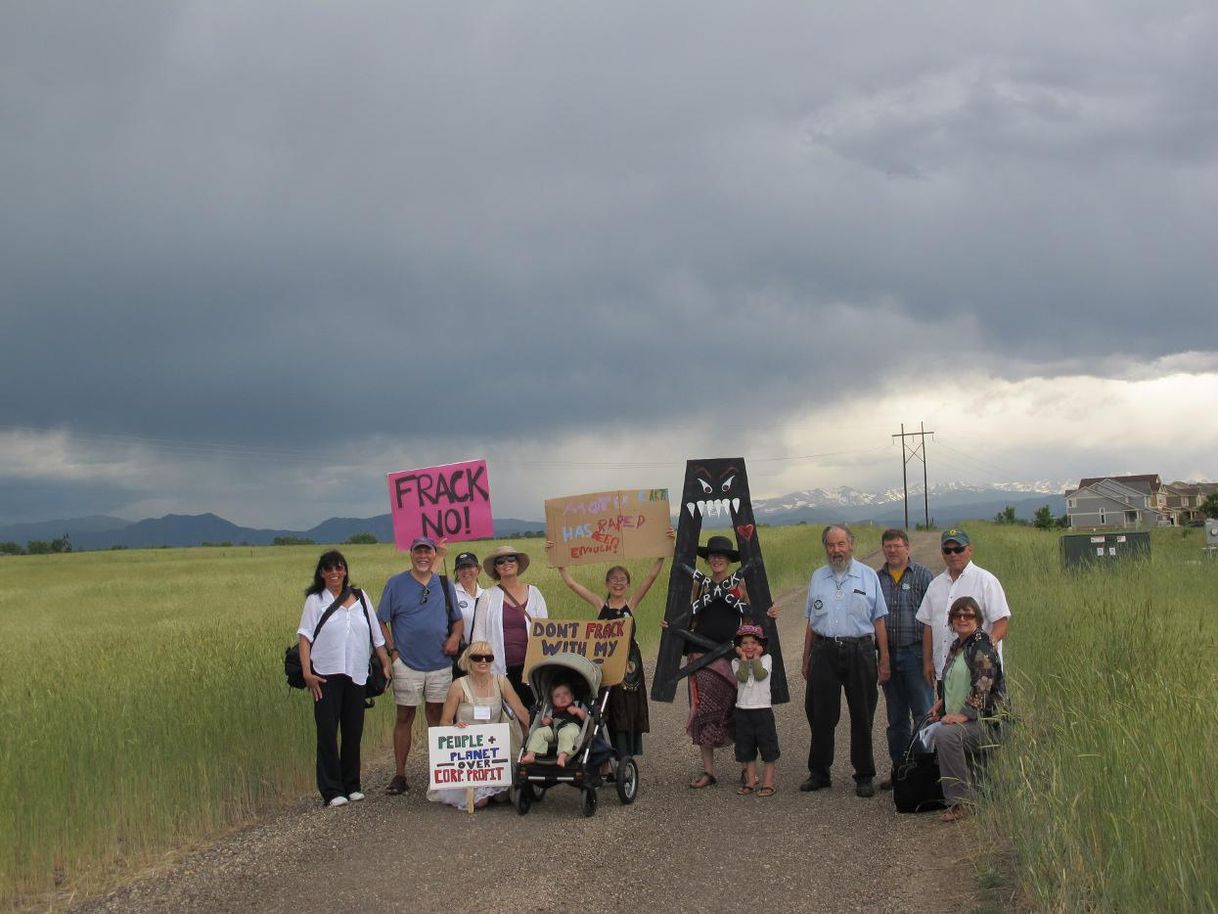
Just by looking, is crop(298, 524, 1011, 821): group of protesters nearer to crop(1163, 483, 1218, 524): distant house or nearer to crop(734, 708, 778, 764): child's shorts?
crop(734, 708, 778, 764): child's shorts

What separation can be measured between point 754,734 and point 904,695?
1.34 meters

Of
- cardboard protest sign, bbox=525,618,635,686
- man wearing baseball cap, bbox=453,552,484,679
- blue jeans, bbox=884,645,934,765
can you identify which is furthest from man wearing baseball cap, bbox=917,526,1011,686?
man wearing baseball cap, bbox=453,552,484,679

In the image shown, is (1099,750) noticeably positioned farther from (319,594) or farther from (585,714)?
(319,594)

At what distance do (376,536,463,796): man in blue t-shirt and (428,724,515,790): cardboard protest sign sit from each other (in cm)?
77

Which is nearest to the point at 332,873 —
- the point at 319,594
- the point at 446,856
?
the point at 446,856

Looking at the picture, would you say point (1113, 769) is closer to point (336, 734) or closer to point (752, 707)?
point (752, 707)

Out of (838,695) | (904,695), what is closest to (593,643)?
(838,695)

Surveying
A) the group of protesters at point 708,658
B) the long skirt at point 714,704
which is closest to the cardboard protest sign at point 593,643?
the group of protesters at point 708,658

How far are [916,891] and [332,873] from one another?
359cm

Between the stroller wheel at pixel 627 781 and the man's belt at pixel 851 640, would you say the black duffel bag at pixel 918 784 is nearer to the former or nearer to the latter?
the man's belt at pixel 851 640

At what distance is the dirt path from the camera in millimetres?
6543

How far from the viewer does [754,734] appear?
9211mm

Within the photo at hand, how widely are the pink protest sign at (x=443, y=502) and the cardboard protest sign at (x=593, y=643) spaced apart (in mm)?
1886

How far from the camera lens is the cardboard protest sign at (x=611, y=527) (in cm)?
1065
